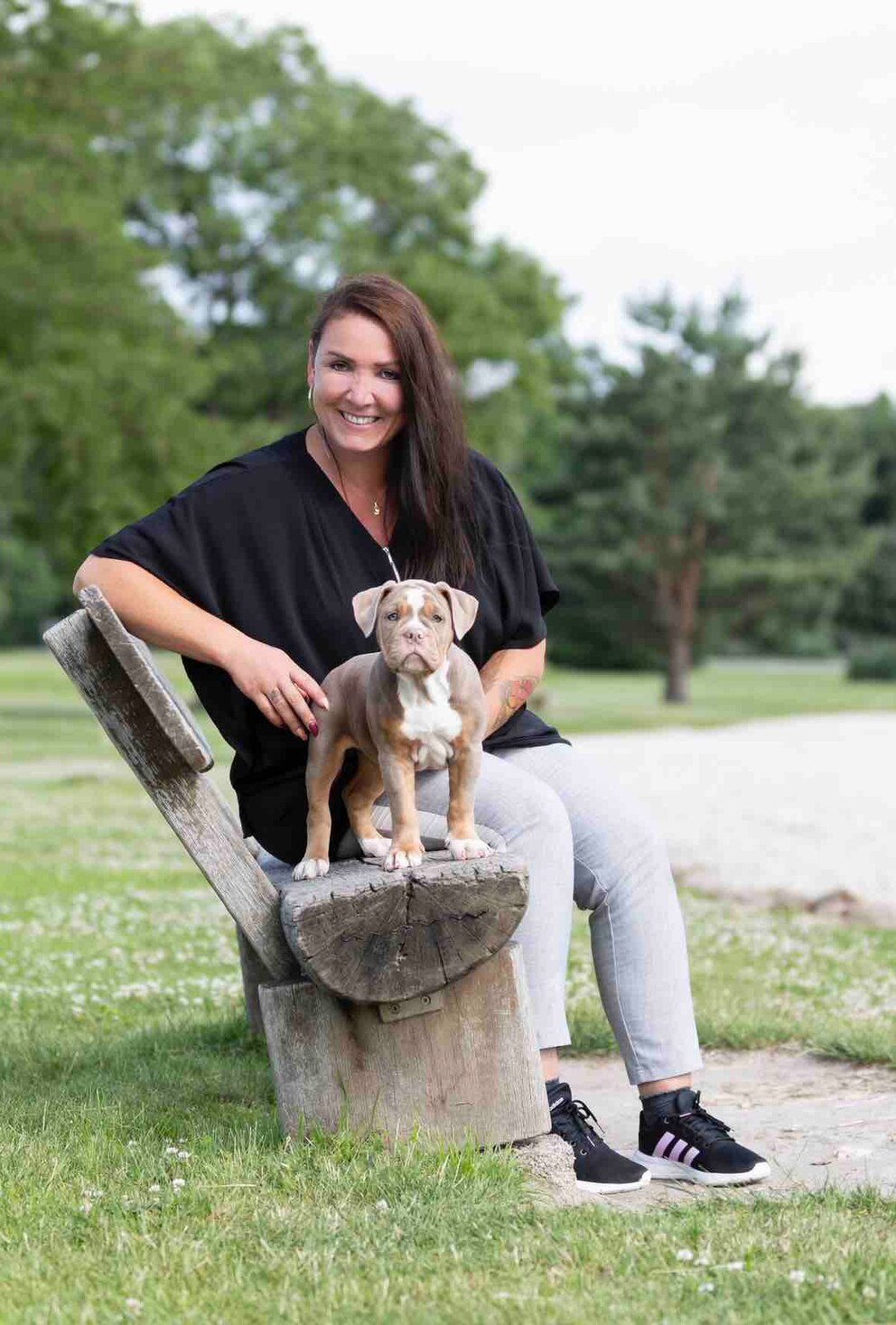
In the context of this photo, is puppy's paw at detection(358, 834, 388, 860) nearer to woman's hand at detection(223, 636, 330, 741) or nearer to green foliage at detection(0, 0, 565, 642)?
woman's hand at detection(223, 636, 330, 741)

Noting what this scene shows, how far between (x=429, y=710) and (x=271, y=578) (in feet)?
2.40

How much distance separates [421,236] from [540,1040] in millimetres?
31688

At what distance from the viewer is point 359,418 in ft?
13.3

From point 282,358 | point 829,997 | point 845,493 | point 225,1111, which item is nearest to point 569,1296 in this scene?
point 225,1111

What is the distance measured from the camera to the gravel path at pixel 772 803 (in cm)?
1030

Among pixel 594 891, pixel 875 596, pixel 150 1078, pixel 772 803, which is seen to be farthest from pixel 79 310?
pixel 875 596

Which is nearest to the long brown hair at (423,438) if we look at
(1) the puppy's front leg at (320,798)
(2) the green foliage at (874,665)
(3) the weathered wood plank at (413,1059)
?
(1) the puppy's front leg at (320,798)

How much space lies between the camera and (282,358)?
3130 centimetres

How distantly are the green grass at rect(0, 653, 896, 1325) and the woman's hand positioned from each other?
97 centimetres

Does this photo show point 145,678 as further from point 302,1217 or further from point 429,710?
point 302,1217

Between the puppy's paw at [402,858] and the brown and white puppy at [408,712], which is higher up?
the brown and white puppy at [408,712]

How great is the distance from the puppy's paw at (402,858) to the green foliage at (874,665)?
4667 cm

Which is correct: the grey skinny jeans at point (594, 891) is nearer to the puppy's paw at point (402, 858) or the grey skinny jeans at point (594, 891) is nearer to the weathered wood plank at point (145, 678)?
the puppy's paw at point (402, 858)

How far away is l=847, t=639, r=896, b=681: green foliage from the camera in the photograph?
48438mm
